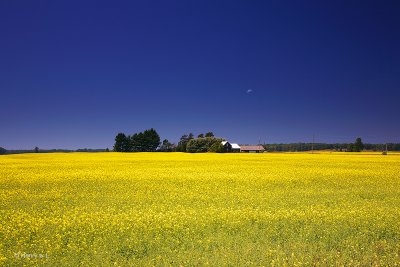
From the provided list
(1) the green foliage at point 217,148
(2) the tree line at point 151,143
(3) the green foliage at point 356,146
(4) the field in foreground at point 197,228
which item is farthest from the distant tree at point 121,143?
(4) the field in foreground at point 197,228

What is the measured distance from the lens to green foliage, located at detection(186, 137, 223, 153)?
372ft

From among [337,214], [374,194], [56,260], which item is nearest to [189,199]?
[337,214]

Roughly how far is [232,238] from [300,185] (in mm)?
13938

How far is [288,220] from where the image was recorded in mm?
11898

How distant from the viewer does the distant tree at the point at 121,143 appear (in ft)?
408

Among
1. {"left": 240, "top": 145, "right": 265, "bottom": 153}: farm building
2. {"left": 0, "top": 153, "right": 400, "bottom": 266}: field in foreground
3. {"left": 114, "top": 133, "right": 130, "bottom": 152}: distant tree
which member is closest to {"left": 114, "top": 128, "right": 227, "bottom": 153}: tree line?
{"left": 114, "top": 133, "right": 130, "bottom": 152}: distant tree

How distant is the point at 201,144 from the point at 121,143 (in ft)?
102

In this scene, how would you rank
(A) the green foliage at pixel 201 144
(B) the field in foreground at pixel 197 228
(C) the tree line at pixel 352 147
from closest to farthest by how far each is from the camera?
(B) the field in foreground at pixel 197 228
(A) the green foliage at pixel 201 144
(C) the tree line at pixel 352 147

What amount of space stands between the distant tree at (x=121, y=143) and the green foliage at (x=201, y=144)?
24.5 metres

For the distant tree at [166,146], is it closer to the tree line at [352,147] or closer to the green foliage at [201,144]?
the green foliage at [201,144]

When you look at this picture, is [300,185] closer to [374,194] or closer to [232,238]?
[374,194]

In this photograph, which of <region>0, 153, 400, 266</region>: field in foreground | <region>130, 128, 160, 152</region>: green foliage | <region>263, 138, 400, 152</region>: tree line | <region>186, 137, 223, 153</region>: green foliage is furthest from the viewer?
<region>130, 128, 160, 152</region>: green foliage

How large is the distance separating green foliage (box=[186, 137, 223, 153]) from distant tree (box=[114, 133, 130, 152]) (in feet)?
80.3

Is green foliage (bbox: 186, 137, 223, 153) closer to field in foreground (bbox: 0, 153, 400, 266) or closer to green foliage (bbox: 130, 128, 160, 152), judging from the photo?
green foliage (bbox: 130, 128, 160, 152)
